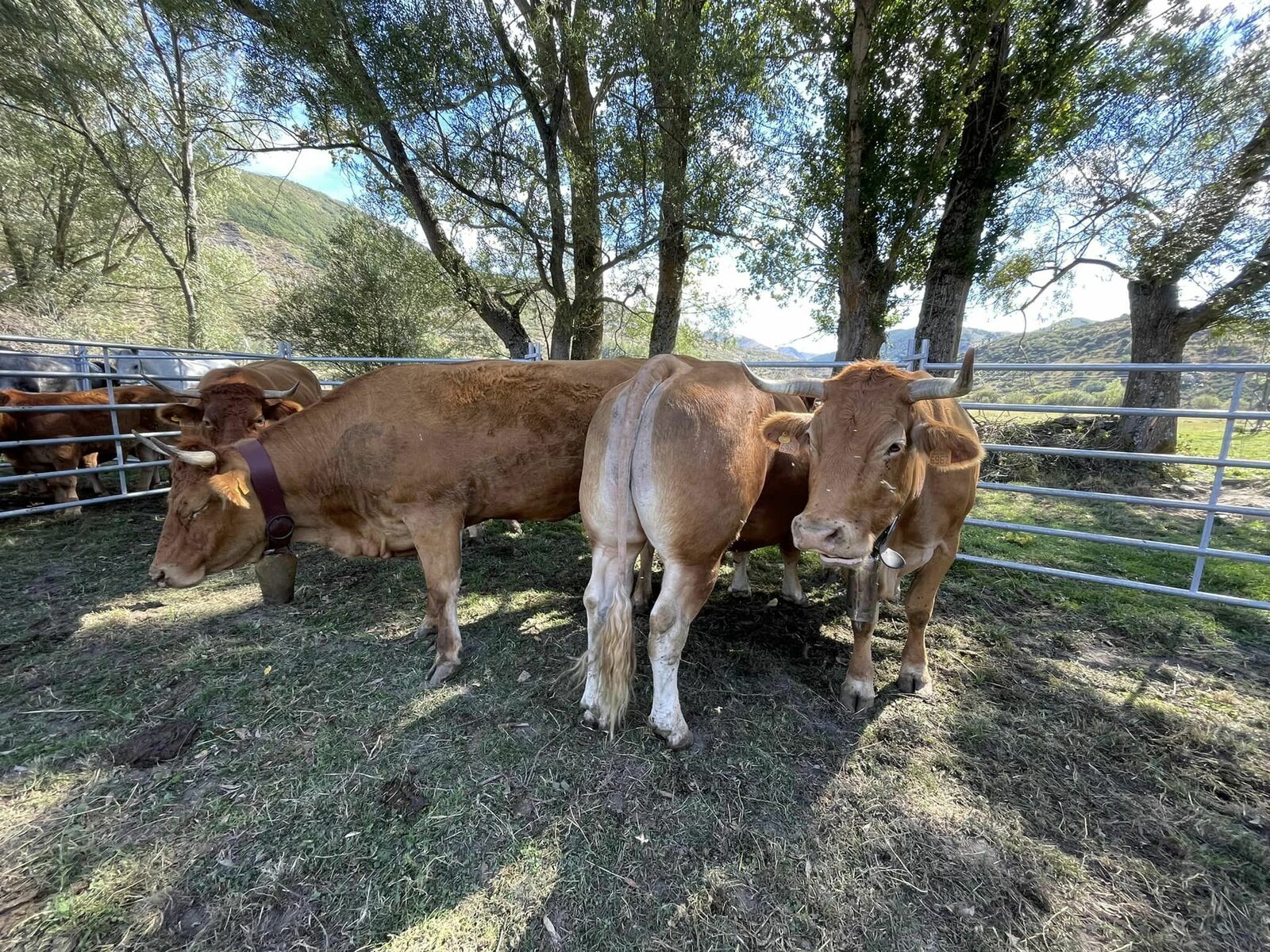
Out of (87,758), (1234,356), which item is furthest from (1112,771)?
(1234,356)

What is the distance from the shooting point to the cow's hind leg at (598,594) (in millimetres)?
2541

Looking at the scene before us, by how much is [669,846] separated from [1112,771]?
89.4 inches

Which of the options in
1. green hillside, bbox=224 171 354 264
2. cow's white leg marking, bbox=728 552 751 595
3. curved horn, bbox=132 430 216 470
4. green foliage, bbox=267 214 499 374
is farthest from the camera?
green foliage, bbox=267 214 499 374

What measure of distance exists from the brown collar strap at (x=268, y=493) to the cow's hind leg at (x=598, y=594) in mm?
2136

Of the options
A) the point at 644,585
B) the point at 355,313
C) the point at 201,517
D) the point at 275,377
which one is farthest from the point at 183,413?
the point at 355,313

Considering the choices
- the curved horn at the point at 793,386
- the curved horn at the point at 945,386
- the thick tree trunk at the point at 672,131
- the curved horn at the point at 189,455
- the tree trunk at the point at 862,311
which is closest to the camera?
the curved horn at the point at 945,386

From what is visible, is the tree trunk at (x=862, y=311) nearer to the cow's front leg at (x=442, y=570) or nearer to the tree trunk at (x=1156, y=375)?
the tree trunk at (x=1156, y=375)

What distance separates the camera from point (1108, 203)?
877 centimetres

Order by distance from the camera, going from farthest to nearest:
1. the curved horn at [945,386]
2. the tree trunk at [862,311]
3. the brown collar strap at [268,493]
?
1. the tree trunk at [862,311]
2. the brown collar strap at [268,493]
3. the curved horn at [945,386]

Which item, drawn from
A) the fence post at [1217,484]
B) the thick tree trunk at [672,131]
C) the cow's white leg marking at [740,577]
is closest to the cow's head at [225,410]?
the cow's white leg marking at [740,577]

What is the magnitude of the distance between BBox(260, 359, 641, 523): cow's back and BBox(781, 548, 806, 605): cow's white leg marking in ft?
6.28

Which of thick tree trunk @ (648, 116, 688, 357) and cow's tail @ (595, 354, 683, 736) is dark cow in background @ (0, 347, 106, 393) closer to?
cow's tail @ (595, 354, 683, 736)

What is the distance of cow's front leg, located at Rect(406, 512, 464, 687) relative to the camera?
3105mm

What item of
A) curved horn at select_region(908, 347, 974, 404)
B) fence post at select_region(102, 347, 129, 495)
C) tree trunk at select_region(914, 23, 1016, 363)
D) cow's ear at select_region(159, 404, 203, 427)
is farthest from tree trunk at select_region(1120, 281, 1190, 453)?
fence post at select_region(102, 347, 129, 495)
